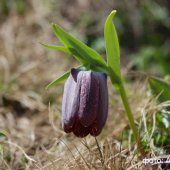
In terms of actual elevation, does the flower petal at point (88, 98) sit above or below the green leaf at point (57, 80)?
below

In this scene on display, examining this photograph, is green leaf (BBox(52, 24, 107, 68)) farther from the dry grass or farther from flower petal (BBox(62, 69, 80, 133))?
the dry grass

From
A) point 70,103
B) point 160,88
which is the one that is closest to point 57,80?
point 70,103

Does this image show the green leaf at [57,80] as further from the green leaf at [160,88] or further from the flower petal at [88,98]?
the green leaf at [160,88]

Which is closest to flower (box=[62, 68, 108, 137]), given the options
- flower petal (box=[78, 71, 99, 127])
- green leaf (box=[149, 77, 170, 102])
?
flower petal (box=[78, 71, 99, 127])

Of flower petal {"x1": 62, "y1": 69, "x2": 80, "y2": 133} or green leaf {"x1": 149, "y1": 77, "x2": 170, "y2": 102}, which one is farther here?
green leaf {"x1": 149, "y1": 77, "x2": 170, "y2": 102}

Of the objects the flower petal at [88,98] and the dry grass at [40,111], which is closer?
the flower petal at [88,98]

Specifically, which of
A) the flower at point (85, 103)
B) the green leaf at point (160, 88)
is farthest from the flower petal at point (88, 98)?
the green leaf at point (160, 88)

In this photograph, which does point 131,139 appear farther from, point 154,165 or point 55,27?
point 55,27
